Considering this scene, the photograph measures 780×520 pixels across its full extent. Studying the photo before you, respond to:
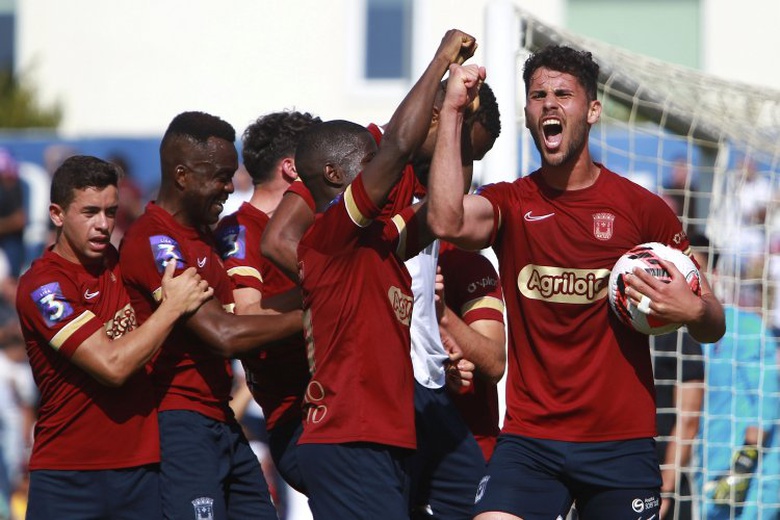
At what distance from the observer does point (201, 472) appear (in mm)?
4945

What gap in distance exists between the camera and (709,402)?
26.0ft

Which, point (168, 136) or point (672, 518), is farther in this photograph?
point (672, 518)

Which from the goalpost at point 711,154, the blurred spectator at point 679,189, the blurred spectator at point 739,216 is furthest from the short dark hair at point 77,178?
the blurred spectator at point 679,189

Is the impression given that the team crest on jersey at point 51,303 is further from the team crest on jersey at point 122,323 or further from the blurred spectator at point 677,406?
the blurred spectator at point 677,406

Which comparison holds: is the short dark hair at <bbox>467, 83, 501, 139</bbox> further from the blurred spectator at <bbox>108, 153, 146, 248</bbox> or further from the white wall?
the white wall

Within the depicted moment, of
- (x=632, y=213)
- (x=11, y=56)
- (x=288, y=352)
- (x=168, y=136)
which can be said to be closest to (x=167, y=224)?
(x=168, y=136)

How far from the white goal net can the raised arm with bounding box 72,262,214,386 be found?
2464 millimetres

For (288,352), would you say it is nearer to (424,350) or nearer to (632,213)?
(424,350)

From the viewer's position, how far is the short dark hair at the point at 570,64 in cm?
480

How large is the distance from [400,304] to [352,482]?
69 cm

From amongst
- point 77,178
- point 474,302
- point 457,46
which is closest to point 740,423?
point 474,302

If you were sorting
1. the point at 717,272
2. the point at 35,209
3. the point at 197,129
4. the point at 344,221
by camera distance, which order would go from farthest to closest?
the point at 35,209 < the point at 717,272 < the point at 197,129 < the point at 344,221

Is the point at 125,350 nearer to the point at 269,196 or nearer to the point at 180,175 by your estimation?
the point at 180,175

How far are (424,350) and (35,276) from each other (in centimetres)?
166
